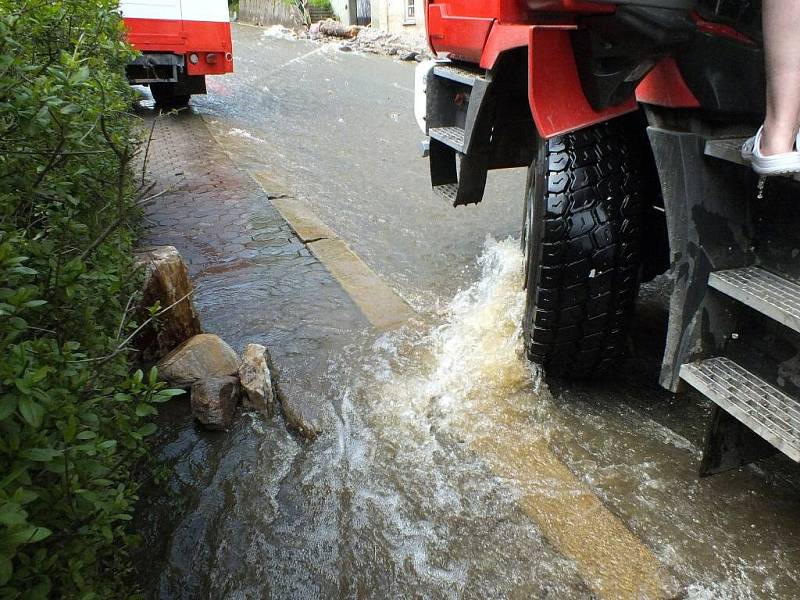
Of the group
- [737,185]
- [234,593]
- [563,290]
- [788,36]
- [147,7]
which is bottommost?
[234,593]

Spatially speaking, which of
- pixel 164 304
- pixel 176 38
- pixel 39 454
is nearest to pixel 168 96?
pixel 176 38

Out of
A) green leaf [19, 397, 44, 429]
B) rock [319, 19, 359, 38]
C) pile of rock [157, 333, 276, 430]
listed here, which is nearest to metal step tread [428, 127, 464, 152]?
pile of rock [157, 333, 276, 430]

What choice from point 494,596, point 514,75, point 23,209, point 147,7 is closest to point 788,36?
point 514,75

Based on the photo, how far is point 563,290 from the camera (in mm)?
2391

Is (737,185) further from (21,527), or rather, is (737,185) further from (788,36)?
(21,527)

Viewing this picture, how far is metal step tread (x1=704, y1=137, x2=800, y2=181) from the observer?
70.0 inches

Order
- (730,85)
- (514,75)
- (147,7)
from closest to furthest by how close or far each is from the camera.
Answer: (730,85), (514,75), (147,7)

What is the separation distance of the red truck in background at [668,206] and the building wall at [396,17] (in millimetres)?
19833

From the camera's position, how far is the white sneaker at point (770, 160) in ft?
5.31

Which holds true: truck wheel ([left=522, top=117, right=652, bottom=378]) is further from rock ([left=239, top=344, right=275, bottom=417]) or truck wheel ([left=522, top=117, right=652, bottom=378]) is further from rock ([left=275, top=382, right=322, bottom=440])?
rock ([left=239, top=344, right=275, bottom=417])

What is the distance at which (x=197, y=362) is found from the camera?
2895 mm

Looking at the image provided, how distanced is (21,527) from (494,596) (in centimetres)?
141

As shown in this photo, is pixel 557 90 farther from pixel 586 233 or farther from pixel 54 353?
pixel 54 353

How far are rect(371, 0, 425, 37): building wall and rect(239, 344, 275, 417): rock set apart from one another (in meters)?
19.7
